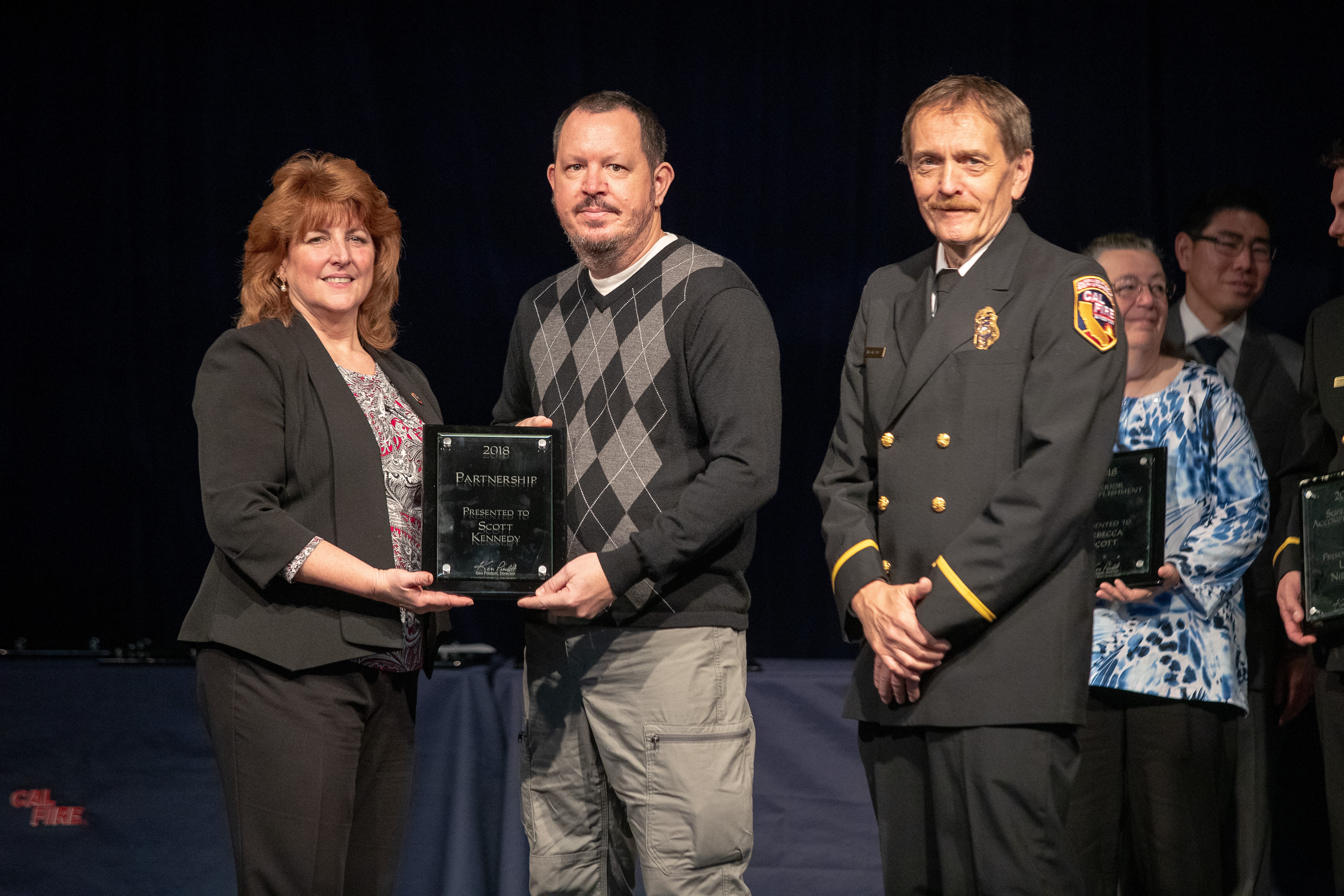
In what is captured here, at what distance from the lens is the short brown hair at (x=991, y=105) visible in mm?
2035

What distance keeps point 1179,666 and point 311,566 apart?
72.1 inches

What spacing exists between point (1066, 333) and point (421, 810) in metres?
2.18

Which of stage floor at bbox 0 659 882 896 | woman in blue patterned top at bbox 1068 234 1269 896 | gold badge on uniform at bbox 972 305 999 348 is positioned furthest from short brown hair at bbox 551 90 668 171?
stage floor at bbox 0 659 882 896

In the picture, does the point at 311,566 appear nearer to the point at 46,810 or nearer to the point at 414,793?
the point at 414,793

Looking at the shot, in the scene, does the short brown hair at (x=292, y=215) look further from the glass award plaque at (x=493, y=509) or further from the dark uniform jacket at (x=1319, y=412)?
the dark uniform jacket at (x=1319, y=412)

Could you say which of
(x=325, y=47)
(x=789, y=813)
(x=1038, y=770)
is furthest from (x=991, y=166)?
(x=325, y=47)

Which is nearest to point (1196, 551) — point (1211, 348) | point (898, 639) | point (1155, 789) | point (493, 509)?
point (1155, 789)

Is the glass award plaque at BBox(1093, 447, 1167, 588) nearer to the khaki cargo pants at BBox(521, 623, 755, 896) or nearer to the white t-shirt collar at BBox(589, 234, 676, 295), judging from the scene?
the khaki cargo pants at BBox(521, 623, 755, 896)

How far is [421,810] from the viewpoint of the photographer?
10.8ft

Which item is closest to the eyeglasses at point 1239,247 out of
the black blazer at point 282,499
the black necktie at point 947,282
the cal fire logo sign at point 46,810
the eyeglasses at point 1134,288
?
the eyeglasses at point 1134,288

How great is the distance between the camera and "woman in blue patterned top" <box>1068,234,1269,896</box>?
8.88ft

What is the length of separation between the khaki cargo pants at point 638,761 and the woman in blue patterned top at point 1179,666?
2.95 feet

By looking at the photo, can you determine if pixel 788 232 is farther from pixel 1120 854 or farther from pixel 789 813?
pixel 1120 854

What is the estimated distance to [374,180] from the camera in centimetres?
417
